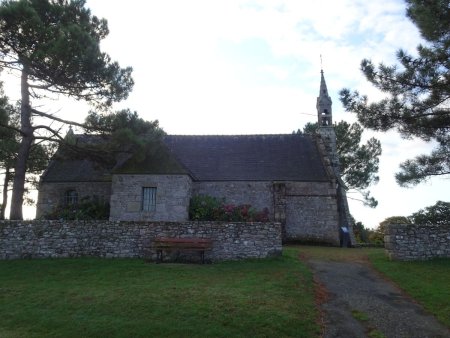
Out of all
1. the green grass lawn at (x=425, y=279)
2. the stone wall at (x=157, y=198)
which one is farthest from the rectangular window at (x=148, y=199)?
the green grass lawn at (x=425, y=279)

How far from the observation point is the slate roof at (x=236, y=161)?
2231 cm

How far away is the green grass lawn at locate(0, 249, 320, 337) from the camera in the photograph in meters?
8.04

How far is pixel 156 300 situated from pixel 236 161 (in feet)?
47.9

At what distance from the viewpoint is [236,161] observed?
23516 millimetres

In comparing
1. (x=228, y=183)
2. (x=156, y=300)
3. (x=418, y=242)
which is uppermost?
(x=228, y=183)

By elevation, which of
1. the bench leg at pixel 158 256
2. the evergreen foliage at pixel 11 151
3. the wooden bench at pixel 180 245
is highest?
the evergreen foliage at pixel 11 151

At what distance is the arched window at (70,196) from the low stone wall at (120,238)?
7.21 meters

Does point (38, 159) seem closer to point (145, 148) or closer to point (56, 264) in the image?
point (145, 148)

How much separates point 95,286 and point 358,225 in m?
25.1

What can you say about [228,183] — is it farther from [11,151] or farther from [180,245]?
[11,151]

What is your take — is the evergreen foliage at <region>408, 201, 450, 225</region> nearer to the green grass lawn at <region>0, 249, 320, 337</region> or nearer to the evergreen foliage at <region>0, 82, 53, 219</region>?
the green grass lawn at <region>0, 249, 320, 337</region>

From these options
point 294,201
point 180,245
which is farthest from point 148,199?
point 294,201

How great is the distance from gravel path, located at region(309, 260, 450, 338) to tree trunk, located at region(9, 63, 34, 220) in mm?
12574

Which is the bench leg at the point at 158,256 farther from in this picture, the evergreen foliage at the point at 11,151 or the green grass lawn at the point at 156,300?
the evergreen foliage at the point at 11,151
